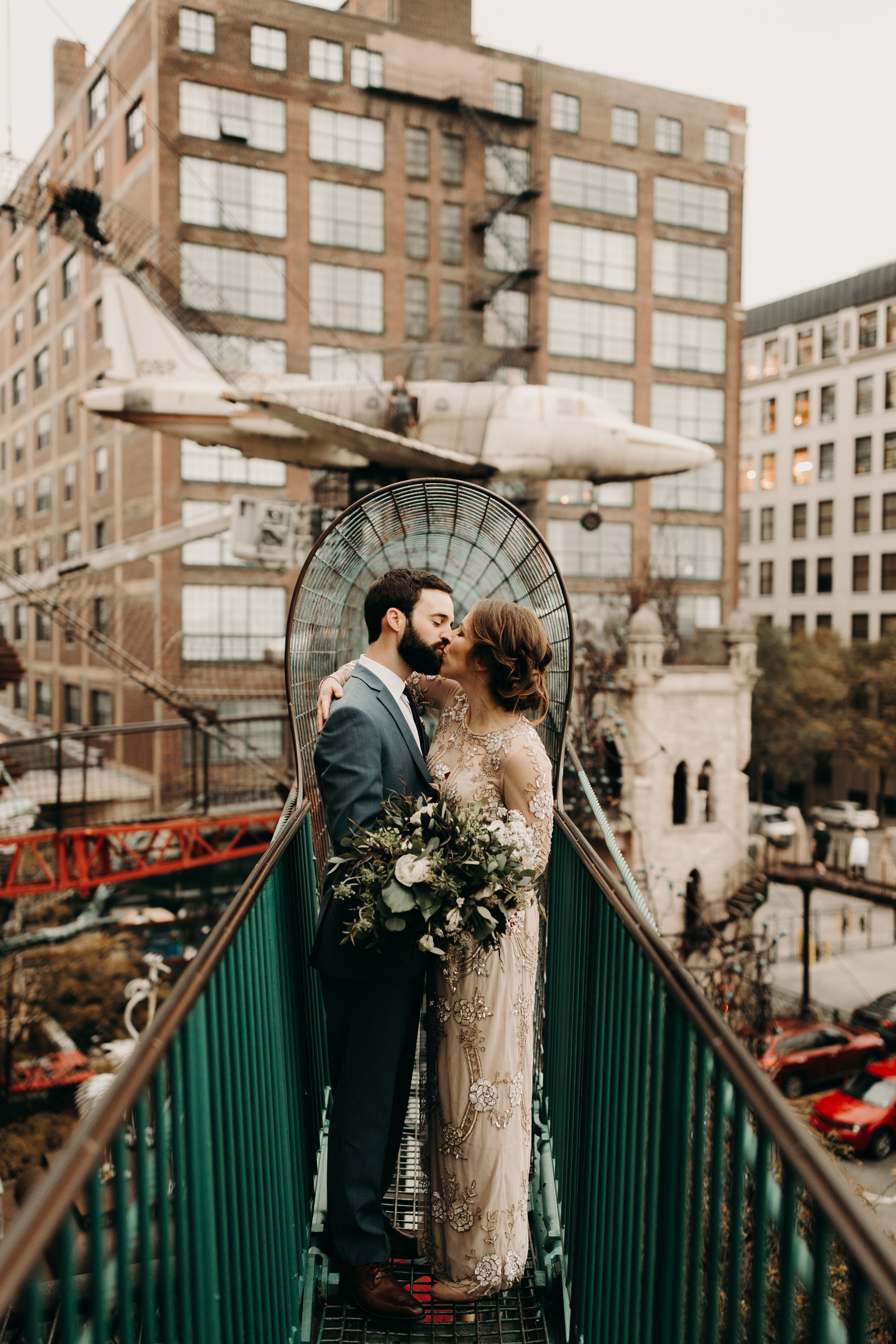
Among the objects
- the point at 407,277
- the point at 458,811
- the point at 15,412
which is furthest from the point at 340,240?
the point at 458,811

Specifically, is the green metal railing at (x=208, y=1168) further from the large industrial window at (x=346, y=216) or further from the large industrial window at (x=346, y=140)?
the large industrial window at (x=346, y=140)

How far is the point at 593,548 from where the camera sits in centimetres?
3762

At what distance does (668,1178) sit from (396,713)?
5.67 ft

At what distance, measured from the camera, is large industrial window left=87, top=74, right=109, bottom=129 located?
33.2 meters

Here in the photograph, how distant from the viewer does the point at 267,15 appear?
31.7 m

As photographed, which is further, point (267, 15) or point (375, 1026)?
point (267, 15)

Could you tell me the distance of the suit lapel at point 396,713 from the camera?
3.18 metres

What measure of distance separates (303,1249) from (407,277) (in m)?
35.8

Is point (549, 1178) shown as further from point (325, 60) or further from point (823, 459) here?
point (823, 459)

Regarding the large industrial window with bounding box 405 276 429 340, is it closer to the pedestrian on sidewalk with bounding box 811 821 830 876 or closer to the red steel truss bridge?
the red steel truss bridge

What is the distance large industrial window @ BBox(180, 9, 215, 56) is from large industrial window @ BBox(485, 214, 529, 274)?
11590 mm

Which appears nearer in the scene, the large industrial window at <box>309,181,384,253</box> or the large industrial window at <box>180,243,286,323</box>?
the large industrial window at <box>180,243,286,323</box>

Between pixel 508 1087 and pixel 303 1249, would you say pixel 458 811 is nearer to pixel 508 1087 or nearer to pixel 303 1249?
pixel 508 1087

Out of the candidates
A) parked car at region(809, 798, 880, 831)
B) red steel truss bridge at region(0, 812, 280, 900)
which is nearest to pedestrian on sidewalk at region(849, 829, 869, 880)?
parked car at region(809, 798, 880, 831)
